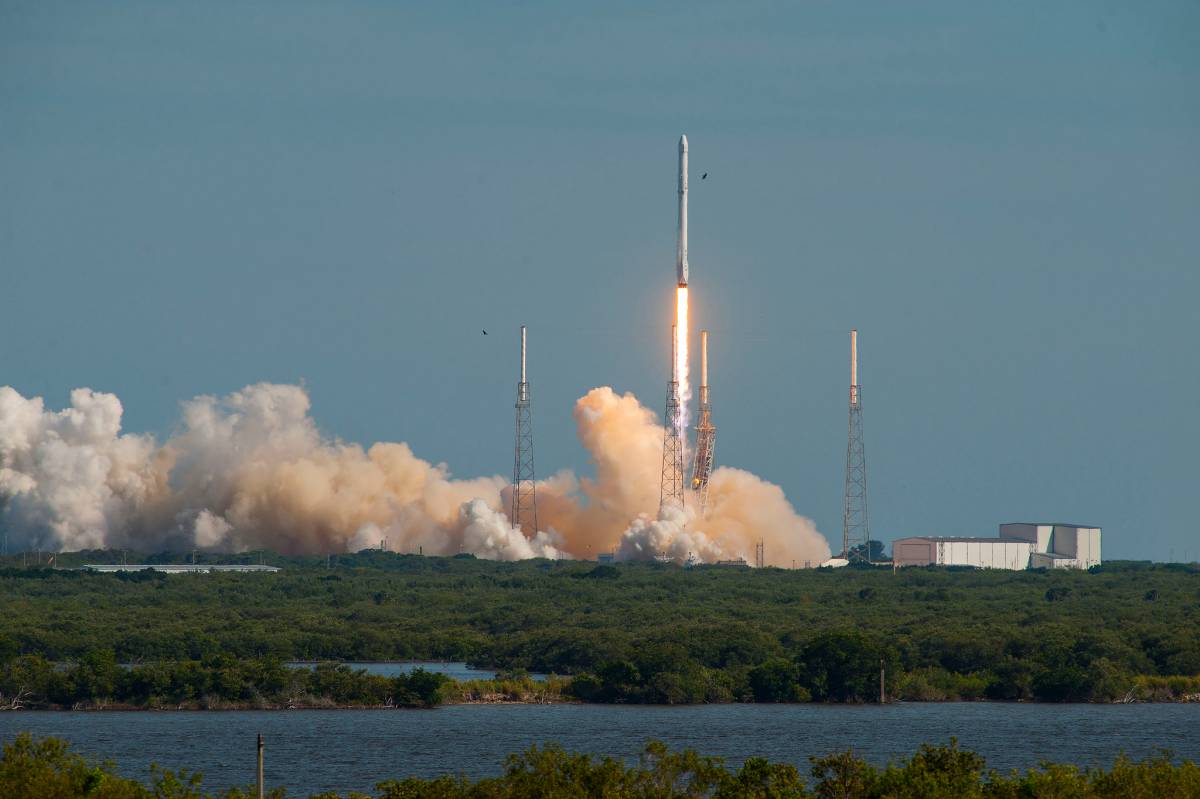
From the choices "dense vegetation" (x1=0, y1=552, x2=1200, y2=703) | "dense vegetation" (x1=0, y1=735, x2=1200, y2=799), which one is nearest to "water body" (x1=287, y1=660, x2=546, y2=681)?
"dense vegetation" (x1=0, y1=552, x2=1200, y2=703)

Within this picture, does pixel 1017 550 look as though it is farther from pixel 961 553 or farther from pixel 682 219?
pixel 682 219

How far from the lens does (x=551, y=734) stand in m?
53.6

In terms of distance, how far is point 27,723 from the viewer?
5400cm

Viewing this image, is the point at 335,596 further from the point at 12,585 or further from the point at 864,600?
the point at 864,600

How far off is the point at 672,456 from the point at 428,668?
23.5 m

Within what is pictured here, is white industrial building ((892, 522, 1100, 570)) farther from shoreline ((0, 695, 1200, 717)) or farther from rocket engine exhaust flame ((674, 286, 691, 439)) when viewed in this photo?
shoreline ((0, 695, 1200, 717))

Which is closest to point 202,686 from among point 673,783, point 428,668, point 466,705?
point 466,705

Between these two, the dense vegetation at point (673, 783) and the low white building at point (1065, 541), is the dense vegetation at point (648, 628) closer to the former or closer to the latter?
the low white building at point (1065, 541)

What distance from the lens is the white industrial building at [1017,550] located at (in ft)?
373

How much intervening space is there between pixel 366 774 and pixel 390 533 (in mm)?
63062

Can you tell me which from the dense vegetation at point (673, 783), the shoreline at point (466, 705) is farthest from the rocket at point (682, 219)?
the dense vegetation at point (673, 783)

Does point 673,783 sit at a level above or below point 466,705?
below

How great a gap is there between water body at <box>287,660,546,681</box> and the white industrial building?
42903mm

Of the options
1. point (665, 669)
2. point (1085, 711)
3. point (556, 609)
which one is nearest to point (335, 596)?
point (556, 609)
